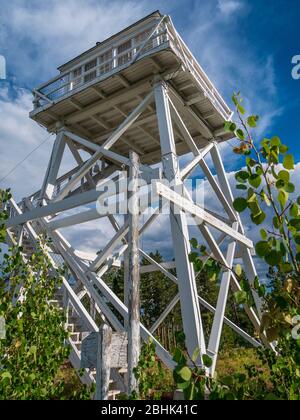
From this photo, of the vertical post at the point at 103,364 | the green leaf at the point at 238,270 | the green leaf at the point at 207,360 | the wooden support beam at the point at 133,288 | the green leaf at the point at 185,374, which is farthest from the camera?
the wooden support beam at the point at 133,288

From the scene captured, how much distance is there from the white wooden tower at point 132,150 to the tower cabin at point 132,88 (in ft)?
0.10

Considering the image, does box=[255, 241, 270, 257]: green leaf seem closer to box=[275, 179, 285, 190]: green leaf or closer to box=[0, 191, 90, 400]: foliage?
box=[275, 179, 285, 190]: green leaf

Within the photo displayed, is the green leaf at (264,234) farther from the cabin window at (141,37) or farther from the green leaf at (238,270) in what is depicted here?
the cabin window at (141,37)

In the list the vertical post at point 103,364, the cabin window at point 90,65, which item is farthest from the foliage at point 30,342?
the cabin window at point 90,65

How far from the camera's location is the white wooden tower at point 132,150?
24.4 feet

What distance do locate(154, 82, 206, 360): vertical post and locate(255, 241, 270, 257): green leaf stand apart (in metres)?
5.12

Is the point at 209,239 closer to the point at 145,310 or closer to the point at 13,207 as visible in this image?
the point at 13,207

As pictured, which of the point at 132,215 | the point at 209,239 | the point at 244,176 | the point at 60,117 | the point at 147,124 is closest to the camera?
the point at 244,176

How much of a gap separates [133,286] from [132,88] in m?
7.20

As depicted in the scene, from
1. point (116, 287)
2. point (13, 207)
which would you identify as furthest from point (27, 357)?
point (116, 287)

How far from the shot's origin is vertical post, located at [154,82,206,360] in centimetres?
675

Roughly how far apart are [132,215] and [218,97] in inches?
349

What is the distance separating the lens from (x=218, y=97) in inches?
467

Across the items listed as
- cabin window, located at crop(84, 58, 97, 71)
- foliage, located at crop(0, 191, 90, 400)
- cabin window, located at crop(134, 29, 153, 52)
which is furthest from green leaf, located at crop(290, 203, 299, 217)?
cabin window, located at crop(84, 58, 97, 71)
